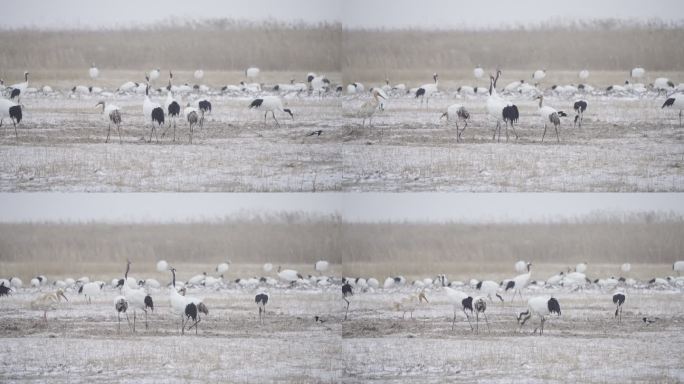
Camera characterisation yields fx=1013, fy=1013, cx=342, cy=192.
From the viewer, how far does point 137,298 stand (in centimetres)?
546

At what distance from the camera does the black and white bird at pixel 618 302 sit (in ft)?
18.0

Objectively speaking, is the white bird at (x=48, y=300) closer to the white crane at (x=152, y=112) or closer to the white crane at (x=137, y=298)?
the white crane at (x=137, y=298)

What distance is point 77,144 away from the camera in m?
5.52

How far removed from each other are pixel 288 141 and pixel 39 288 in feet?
5.11

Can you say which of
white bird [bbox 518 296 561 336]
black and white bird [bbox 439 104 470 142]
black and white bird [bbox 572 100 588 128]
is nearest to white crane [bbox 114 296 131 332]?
black and white bird [bbox 439 104 470 142]

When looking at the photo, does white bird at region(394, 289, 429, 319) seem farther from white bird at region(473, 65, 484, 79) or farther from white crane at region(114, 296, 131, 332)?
white crane at region(114, 296, 131, 332)

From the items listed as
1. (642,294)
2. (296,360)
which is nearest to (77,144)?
(296,360)

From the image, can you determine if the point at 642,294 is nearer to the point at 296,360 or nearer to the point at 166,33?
the point at 296,360

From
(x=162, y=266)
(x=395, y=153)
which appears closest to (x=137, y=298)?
(x=162, y=266)

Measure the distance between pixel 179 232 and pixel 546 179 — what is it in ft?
6.65

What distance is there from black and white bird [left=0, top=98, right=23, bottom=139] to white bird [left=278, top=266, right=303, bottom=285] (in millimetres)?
1607

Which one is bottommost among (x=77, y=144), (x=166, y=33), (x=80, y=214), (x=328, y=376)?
(x=328, y=376)

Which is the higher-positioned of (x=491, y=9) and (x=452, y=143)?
(x=491, y=9)

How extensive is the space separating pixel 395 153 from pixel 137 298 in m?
1.61
